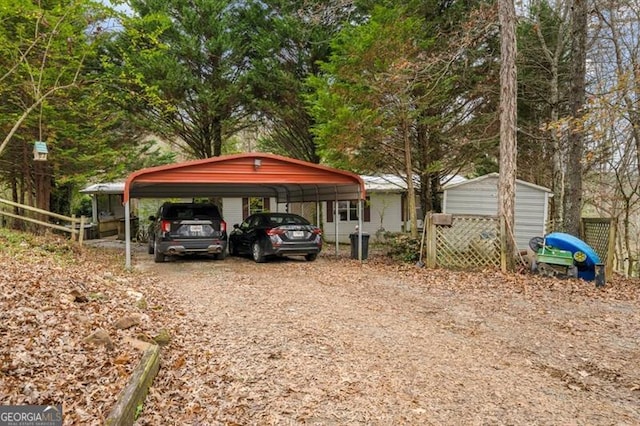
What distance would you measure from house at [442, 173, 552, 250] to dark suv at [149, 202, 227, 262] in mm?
7149

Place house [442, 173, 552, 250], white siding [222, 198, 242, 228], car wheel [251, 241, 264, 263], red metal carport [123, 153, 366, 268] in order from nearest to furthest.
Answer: red metal carport [123, 153, 366, 268], car wheel [251, 241, 264, 263], house [442, 173, 552, 250], white siding [222, 198, 242, 228]

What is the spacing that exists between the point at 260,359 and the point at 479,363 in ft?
7.38

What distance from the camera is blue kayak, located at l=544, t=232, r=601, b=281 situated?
914cm

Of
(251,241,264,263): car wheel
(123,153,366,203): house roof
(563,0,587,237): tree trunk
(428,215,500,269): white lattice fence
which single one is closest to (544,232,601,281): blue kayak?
(428,215,500,269): white lattice fence

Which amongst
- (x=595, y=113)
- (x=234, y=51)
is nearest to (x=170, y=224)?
(x=234, y=51)

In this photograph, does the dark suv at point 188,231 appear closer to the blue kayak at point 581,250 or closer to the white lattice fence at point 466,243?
the white lattice fence at point 466,243

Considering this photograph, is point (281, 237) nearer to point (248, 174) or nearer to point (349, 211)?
point (248, 174)

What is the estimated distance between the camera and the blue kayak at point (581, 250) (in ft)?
30.0

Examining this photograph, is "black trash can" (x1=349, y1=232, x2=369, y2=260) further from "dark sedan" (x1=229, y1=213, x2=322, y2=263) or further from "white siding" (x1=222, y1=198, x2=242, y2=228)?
"white siding" (x1=222, y1=198, x2=242, y2=228)

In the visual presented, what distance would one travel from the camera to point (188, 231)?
1169 cm

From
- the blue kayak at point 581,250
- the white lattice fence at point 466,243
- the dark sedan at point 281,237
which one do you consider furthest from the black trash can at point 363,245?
the blue kayak at point 581,250

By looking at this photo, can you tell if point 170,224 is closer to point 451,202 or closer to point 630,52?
point 451,202

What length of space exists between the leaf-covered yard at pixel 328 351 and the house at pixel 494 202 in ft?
17.4

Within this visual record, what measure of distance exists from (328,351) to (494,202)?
425 inches
